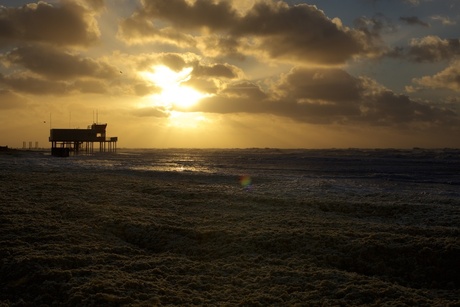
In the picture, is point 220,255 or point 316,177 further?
point 316,177

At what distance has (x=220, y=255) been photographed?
823 cm

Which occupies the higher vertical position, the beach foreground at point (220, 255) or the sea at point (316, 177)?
the sea at point (316, 177)

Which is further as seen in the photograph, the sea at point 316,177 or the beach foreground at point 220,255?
the sea at point 316,177

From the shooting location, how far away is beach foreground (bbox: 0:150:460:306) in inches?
242

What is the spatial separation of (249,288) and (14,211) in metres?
7.62

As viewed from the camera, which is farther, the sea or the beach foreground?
the sea

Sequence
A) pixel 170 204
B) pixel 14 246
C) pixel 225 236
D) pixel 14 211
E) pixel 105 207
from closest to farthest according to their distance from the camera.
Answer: pixel 14 246, pixel 225 236, pixel 14 211, pixel 105 207, pixel 170 204

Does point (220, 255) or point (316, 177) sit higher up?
point (316, 177)

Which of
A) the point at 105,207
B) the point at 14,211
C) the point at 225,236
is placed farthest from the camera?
the point at 105,207

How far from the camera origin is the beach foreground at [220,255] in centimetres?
614

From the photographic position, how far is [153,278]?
22.0 ft

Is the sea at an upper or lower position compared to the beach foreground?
upper

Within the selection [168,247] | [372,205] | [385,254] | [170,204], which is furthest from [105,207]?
[372,205]

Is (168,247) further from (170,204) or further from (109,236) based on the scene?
(170,204)
